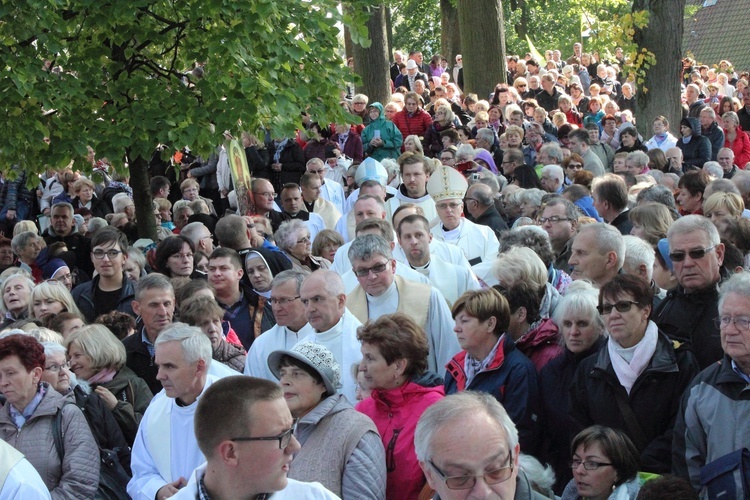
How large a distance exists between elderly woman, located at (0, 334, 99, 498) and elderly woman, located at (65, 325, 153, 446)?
51 centimetres

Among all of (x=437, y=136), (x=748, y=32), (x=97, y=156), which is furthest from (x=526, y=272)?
(x=748, y=32)

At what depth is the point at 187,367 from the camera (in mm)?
5613

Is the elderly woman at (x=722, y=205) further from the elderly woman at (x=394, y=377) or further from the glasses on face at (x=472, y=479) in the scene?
the glasses on face at (x=472, y=479)

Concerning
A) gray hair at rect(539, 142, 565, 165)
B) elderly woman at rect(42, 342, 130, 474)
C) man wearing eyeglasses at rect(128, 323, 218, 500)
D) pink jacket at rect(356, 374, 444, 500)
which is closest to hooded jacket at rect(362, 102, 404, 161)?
gray hair at rect(539, 142, 565, 165)

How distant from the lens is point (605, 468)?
4855 mm

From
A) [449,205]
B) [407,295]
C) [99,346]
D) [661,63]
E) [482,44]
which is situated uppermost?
[482,44]

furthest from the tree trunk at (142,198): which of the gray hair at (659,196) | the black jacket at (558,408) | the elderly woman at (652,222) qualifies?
the black jacket at (558,408)

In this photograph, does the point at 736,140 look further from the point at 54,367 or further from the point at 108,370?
the point at 54,367

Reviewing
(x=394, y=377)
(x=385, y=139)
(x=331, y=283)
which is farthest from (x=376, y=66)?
(x=394, y=377)

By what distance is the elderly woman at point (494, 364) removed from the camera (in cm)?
566

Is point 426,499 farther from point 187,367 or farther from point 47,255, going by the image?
point 47,255

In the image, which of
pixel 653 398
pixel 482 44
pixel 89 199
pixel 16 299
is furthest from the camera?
pixel 482 44

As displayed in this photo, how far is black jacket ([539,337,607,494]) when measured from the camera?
5.65 m

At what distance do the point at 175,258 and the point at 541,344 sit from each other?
13.1 ft
